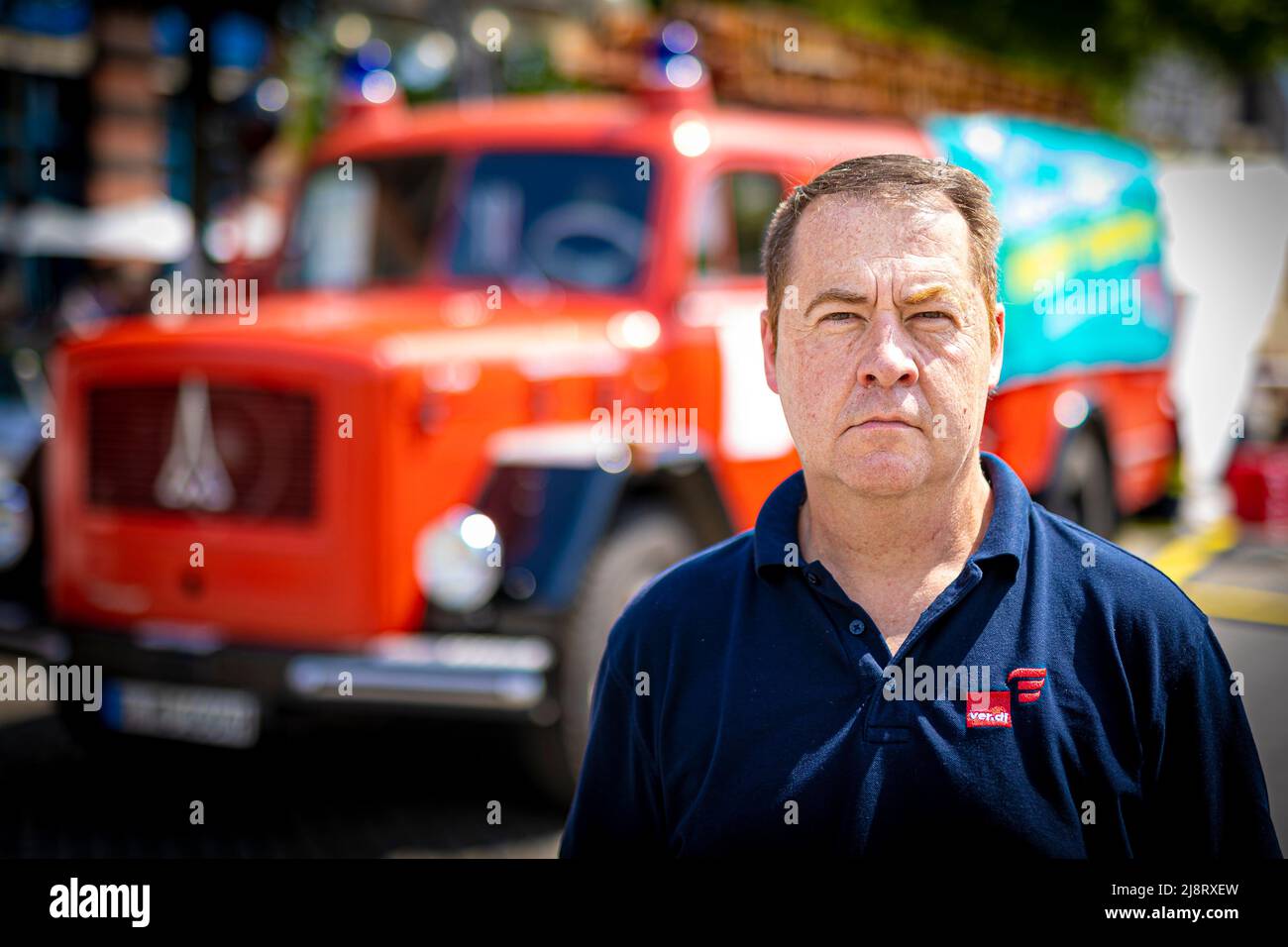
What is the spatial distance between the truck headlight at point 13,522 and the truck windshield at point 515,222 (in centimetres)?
150

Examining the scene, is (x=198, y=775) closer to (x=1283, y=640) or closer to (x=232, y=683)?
(x=232, y=683)

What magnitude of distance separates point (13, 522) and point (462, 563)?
6.99 feet

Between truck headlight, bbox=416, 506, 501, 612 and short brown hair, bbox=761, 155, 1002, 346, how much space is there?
298cm

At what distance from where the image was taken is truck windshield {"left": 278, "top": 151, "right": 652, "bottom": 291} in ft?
19.6

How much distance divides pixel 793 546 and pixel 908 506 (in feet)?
0.51

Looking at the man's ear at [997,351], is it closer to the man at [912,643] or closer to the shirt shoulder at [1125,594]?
the man at [912,643]

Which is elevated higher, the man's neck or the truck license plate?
the man's neck

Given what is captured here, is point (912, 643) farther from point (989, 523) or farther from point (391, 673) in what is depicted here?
point (391, 673)

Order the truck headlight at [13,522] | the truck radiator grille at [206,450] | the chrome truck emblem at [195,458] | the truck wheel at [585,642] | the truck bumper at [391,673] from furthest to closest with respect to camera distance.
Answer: the truck headlight at [13,522] < the chrome truck emblem at [195,458] < the truck radiator grille at [206,450] < the truck wheel at [585,642] < the truck bumper at [391,673]

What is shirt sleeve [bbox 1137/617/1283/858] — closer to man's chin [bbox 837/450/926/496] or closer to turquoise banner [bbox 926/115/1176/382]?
man's chin [bbox 837/450/926/496]

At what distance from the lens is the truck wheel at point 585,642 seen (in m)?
4.79

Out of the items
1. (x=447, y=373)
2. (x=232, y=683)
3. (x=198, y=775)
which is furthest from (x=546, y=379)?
(x=198, y=775)

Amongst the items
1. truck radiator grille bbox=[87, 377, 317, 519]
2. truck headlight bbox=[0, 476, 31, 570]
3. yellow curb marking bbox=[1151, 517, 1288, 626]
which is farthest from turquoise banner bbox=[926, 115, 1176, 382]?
truck headlight bbox=[0, 476, 31, 570]

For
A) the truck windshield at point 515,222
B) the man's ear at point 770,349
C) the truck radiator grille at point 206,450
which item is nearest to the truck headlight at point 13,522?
the truck radiator grille at point 206,450
